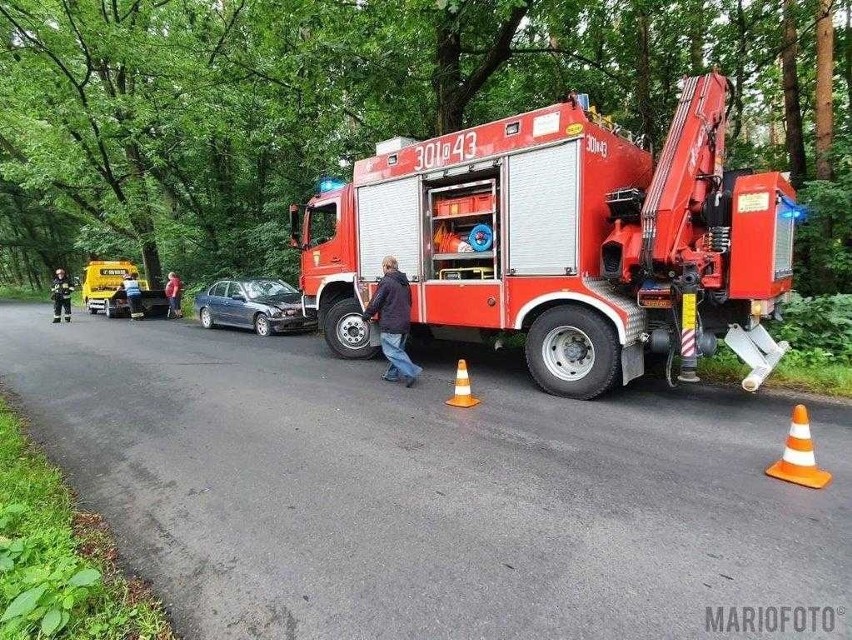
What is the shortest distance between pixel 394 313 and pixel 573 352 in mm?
2408

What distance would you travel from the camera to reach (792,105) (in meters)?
8.99

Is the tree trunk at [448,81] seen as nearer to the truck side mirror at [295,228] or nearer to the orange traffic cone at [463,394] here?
the truck side mirror at [295,228]

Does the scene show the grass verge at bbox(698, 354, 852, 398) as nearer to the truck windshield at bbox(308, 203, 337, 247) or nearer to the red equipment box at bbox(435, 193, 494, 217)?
the red equipment box at bbox(435, 193, 494, 217)

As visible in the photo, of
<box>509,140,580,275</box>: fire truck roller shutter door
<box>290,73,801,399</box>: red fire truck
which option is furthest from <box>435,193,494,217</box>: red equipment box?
<box>509,140,580,275</box>: fire truck roller shutter door

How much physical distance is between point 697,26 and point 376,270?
938 cm

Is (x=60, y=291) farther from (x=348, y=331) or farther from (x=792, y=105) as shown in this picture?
(x=792, y=105)

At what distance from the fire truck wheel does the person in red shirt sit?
14.8 m

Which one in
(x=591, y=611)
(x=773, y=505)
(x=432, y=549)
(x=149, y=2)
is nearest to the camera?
(x=591, y=611)

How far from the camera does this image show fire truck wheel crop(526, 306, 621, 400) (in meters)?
5.17

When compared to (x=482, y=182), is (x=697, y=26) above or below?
above

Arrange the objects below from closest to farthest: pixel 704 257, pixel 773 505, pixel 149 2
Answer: pixel 773 505, pixel 704 257, pixel 149 2

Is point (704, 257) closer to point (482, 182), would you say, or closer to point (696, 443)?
point (696, 443)

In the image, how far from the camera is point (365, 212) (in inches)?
291

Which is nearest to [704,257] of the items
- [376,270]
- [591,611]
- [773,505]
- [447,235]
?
[773,505]
